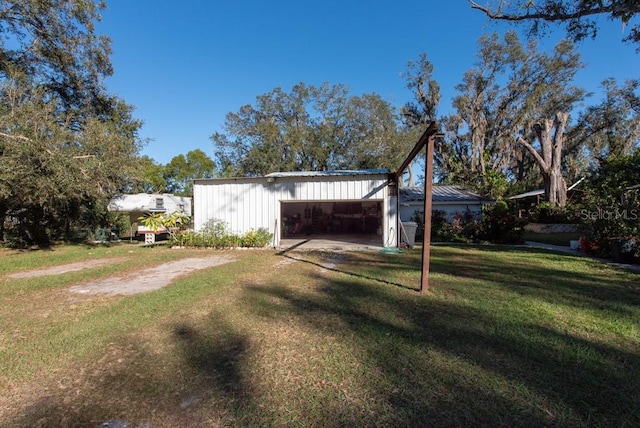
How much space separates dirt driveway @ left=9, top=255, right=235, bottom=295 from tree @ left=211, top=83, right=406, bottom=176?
16.8m

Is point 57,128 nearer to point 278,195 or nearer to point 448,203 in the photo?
point 278,195

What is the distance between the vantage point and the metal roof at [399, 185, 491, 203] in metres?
15.4

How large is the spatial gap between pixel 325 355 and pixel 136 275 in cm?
570

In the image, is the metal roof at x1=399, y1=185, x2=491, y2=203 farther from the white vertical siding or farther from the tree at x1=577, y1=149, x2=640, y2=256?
the tree at x1=577, y1=149, x2=640, y2=256

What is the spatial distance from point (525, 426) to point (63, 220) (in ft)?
60.7

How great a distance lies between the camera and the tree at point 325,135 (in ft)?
82.2

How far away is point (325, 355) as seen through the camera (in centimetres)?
312

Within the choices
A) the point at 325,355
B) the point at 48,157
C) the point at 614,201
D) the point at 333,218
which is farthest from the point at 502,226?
the point at 48,157

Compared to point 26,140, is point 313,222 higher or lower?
lower

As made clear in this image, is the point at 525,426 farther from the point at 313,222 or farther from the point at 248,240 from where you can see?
the point at 313,222

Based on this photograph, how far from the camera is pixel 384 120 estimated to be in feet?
83.9

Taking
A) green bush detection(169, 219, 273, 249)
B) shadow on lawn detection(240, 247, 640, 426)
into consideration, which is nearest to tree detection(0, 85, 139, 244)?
green bush detection(169, 219, 273, 249)

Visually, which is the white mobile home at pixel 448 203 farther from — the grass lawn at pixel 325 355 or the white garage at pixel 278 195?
the grass lawn at pixel 325 355

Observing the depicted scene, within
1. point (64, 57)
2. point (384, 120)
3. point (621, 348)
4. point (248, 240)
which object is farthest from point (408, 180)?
point (621, 348)
